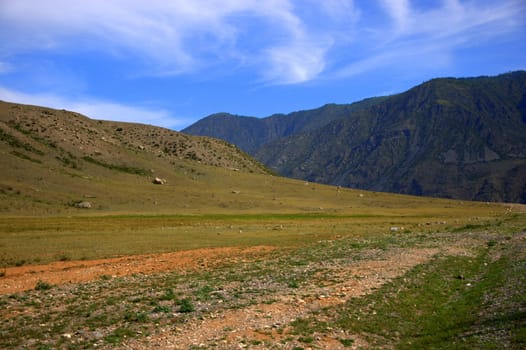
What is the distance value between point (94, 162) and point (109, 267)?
283 ft

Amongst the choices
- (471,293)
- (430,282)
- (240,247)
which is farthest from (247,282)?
(240,247)

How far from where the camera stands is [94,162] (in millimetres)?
109562

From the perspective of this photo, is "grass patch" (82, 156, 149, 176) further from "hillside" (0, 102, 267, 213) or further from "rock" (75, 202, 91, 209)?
"rock" (75, 202, 91, 209)

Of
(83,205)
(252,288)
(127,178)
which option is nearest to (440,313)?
(252,288)

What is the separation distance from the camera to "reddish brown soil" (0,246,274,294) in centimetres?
2519

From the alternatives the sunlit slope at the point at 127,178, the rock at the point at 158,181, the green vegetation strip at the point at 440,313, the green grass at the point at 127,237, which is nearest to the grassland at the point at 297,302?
the green vegetation strip at the point at 440,313

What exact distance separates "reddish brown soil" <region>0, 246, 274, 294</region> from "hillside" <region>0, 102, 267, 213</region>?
45.9 meters

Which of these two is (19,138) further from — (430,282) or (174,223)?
(430,282)

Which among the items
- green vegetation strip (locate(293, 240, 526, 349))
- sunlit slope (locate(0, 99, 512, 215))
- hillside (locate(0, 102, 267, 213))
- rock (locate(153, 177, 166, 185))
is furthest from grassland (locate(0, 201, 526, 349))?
rock (locate(153, 177, 166, 185))

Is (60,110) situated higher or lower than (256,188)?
higher

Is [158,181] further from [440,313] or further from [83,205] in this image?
[440,313]

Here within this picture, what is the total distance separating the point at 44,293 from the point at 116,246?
56.7 feet

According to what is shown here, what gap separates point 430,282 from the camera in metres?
21.3

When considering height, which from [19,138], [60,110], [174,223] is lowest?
[174,223]
